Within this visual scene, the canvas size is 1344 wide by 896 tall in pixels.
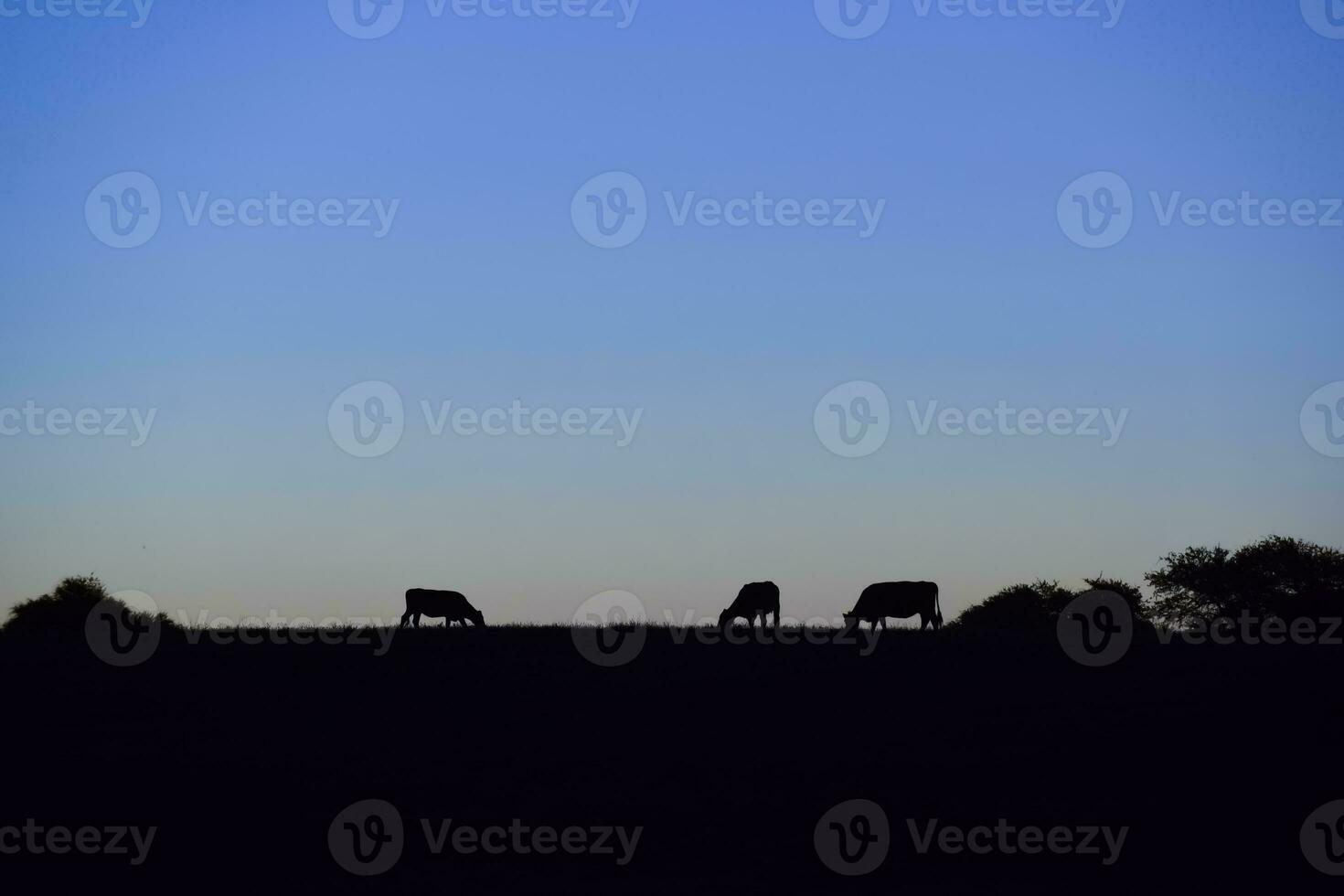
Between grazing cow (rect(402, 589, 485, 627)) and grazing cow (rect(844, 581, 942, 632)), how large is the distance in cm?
1200

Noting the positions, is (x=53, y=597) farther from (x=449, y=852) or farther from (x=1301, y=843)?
(x=1301, y=843)

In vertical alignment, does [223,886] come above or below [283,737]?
below

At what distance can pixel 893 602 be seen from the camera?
138ft

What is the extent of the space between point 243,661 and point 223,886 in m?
14.3

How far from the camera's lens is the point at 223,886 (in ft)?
61.8

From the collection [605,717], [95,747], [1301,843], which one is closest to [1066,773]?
[1301,843]
